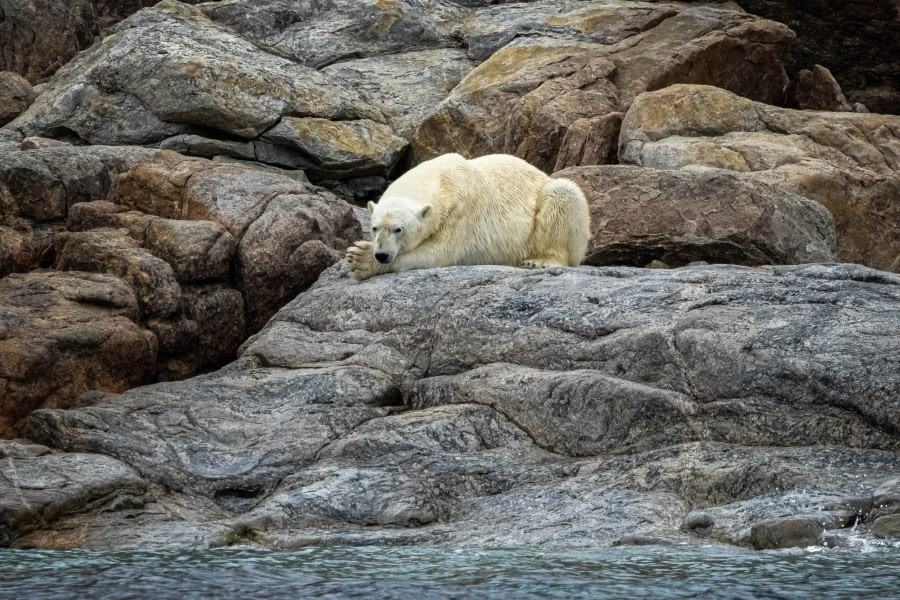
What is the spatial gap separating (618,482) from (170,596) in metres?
3.62

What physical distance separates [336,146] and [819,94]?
31.9 feet

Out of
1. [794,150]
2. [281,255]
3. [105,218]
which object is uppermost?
[794,150]

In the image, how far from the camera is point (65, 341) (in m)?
10.8

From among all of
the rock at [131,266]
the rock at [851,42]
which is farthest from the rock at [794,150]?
the rock at [131,266]

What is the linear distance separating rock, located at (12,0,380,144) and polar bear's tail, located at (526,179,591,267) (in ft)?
23.9

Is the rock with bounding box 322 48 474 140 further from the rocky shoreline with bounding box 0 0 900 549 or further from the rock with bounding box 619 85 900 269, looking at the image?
the rock with bounding box 619 85 900 269

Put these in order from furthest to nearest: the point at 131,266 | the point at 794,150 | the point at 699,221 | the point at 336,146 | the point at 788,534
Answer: the point at 336,146, the point at 794,150, the point at 699,221, the point at 131,266, the point at 788,534

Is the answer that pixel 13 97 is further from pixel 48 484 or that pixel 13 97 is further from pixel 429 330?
pixel 48 484

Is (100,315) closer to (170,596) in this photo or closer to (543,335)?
(543,335)

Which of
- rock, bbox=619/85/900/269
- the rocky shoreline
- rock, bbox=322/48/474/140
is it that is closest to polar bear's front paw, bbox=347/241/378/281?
the rocky shoreline

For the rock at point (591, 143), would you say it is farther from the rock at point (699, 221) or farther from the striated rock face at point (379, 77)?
the rock at point (699, 221)

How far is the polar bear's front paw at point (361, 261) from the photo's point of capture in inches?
479

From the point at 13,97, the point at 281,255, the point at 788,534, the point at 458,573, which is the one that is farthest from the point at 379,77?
the point at 458,573

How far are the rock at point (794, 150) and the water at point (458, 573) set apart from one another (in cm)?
955
